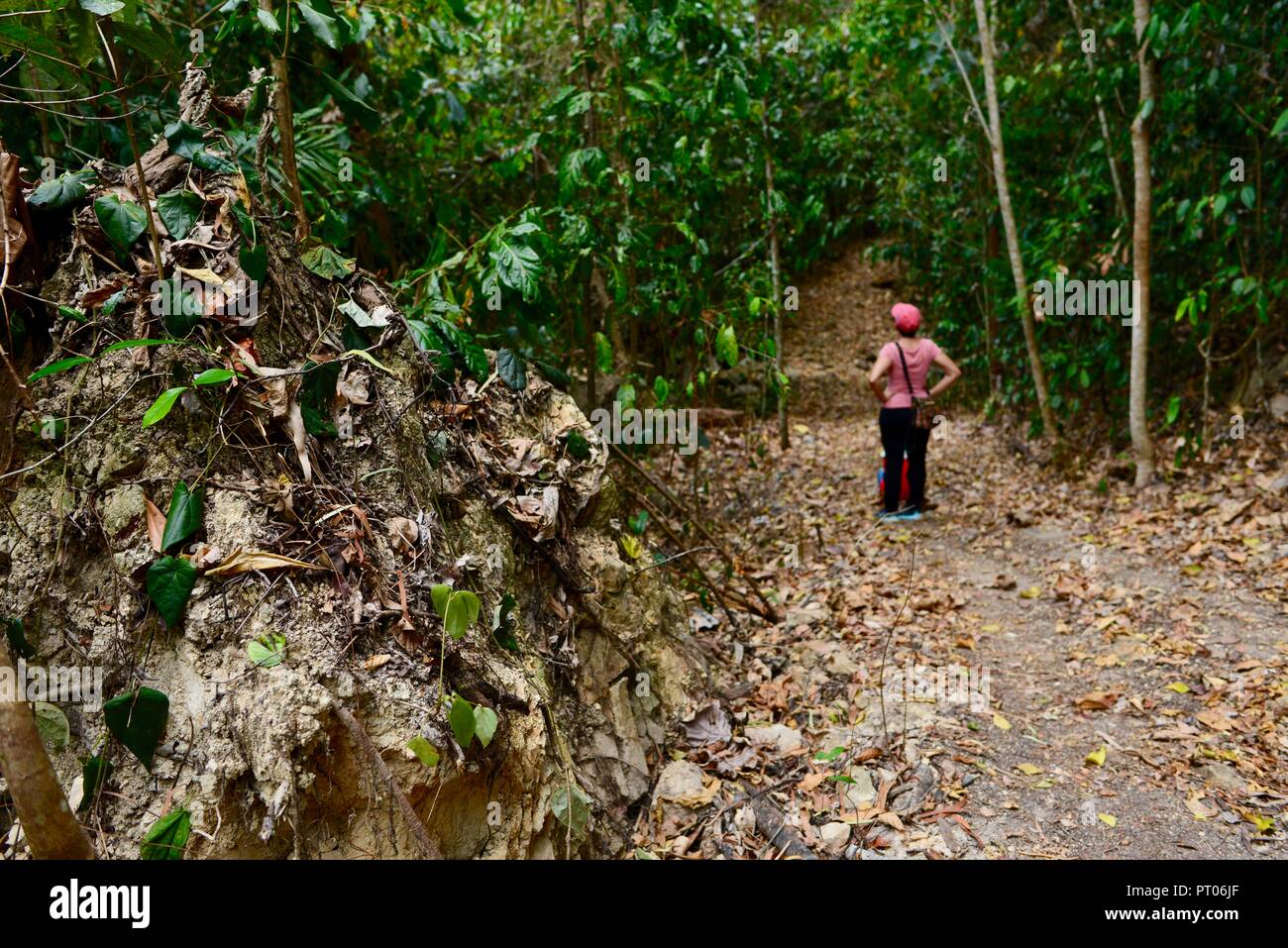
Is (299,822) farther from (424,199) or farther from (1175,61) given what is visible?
(1175,61)

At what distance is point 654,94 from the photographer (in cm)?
405

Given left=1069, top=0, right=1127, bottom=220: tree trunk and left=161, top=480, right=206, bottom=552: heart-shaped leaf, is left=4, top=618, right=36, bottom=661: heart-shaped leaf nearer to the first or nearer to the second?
left=161, top=480, right=206, bottom=552: heart-shaped leaf

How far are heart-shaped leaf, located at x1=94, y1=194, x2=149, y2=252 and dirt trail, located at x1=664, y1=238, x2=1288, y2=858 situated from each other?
2892mm

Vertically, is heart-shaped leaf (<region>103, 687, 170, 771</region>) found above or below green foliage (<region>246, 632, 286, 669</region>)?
below

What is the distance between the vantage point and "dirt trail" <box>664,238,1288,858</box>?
2902 millimetres

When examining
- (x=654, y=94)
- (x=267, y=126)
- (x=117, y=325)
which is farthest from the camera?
(x=654, y=94)

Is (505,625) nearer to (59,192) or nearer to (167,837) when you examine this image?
(167,837)

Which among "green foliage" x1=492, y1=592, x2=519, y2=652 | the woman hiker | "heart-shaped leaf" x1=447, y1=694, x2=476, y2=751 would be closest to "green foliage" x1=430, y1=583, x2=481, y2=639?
"heart-shaped leaf" x1=447, y1=694, x2=476, y2=751

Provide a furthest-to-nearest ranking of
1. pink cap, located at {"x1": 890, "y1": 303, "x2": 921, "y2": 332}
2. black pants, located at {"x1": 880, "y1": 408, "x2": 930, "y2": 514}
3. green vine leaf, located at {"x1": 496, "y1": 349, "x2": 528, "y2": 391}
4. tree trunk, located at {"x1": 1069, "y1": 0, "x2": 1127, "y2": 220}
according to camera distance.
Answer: tree trunk, located at {"x1": 1069, "y1": 0, "x2": 1127, "y2": 220}, black pants, located at {"x1": 880, "y1": 408, "x2": 930, "y2": 514}, pink cap, located at {"x1": 890, "y1": 303, "x2": 921, "y2": 332}, green vine leaf, located at {"x1": 496, "y1": 349, "x2": 528, "y2": 391}

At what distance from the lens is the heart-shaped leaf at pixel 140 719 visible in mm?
1851

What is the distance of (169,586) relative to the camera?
1952 mm

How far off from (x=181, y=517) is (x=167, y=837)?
0.75 meters

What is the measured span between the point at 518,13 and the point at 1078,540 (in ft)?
17.6

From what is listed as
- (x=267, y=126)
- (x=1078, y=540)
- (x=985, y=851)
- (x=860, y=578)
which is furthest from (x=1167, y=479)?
(x=267, y=126)
